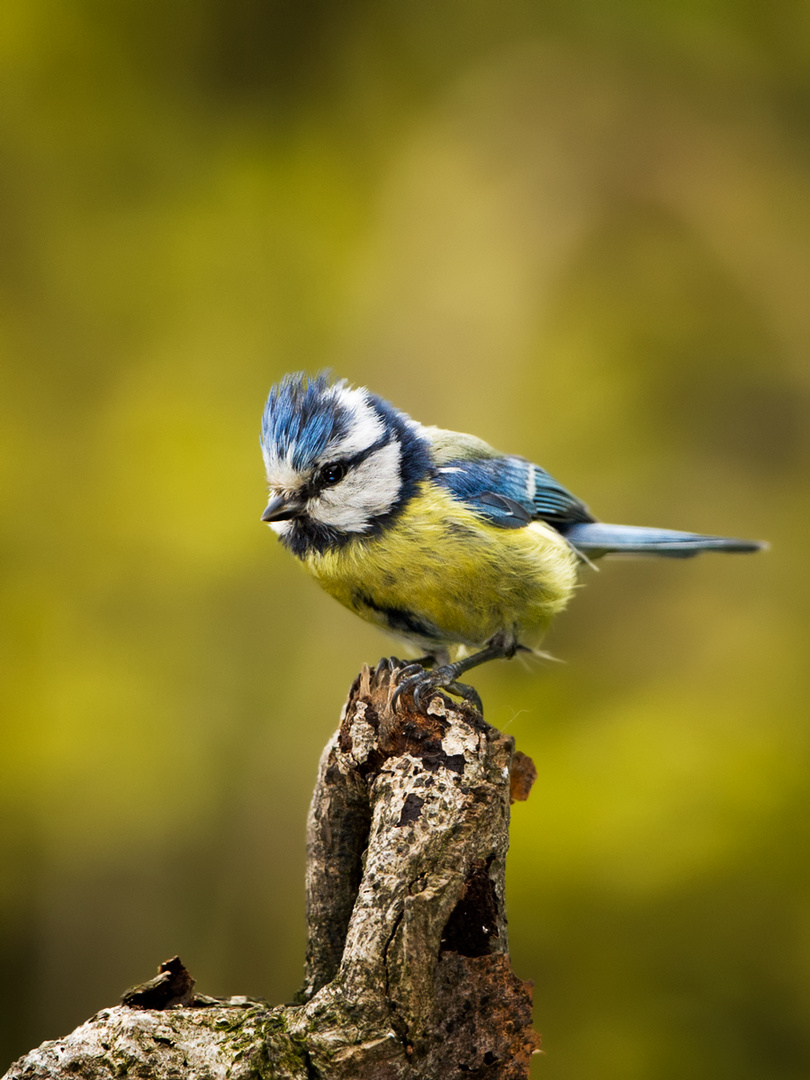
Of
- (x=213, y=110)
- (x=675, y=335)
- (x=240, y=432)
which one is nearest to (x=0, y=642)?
(x=240, y=432)

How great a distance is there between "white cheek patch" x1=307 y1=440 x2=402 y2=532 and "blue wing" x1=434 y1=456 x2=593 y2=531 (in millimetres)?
144

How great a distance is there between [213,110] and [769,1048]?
12.4 feet

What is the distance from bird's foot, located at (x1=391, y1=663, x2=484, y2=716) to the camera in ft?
5.18

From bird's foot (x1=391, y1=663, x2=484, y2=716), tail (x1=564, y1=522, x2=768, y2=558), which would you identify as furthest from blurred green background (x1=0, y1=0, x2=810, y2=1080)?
bird's foot (x1=391, y1=663, x2=484, y2=716)

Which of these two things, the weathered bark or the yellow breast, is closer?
the weathered bark

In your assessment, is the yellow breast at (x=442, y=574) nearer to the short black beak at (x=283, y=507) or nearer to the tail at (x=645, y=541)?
the short black beak at (x=283, y=507)

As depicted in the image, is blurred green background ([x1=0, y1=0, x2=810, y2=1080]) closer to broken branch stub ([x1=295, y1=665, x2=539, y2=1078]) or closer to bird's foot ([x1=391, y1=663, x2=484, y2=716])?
bird's foot ([x1=391, y1=663, x2=484, y2=716])

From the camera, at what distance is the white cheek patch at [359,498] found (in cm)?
198

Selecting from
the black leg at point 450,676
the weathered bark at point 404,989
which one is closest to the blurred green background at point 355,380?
the black leg at point 450,676

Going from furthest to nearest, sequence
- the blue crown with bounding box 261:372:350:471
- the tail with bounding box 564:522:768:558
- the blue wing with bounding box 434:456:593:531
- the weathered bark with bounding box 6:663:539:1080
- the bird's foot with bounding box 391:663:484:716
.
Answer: the tail with bounding box 564:522:768:558 → the blue wing with bounding box 434:456:593:531 → the blue crown with bounding box 261:372:350:471 → the bird's foot with bounding box 391:663:484:716 → the weathered bark with bounding box 6:663:539:1080

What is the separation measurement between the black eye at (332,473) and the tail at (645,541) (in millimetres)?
765

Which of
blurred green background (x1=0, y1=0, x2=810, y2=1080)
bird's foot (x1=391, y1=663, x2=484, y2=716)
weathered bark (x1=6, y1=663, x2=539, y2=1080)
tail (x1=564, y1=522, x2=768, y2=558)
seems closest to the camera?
weathered bark (x1=6, y1=663, x2=539, y2=1080)

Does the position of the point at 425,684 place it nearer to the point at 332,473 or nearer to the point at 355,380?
the point at 332,473

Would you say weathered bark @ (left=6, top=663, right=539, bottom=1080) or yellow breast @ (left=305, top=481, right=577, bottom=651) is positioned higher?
yellow breast @ (left=305, top=481, right=577, bottom=651)
